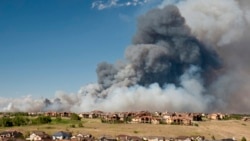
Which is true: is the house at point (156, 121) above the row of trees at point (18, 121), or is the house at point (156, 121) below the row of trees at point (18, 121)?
below

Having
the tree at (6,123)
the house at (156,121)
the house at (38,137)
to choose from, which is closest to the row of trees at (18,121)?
the tree at (6,123)

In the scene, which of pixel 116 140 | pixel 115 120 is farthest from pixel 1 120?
pixel 116 140

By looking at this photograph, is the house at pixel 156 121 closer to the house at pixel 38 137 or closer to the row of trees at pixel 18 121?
the row of trees at pixel 18 121

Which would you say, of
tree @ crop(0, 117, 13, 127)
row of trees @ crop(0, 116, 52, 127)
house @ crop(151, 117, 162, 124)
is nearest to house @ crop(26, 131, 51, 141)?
tree @ crop(0, 117, 13, 127)

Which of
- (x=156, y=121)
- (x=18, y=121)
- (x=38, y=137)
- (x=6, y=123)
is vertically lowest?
(x=38, y=137)

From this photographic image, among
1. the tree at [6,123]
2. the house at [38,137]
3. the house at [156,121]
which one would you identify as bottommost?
the house at [38,137]

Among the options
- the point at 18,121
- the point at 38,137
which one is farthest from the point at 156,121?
the point at 38,137

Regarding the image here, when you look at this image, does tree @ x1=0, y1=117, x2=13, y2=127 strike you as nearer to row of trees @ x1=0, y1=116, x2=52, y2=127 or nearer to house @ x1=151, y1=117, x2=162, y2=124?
row of trees @ x1=0, y1=116, x2=52, y2=127

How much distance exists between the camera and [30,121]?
94.8 m

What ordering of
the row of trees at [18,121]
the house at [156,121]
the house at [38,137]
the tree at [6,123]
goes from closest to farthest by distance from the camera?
the house at [38,137] → the tree at [6,123] → the row of trees at [18,121] → the house at [156,121]

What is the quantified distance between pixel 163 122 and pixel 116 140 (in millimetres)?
40677

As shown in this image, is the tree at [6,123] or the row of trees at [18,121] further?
the row of trees at [18,121]

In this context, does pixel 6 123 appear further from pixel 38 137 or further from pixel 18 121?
pixel 38 137

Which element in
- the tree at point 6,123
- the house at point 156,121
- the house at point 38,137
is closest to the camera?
the house at point 38,137
